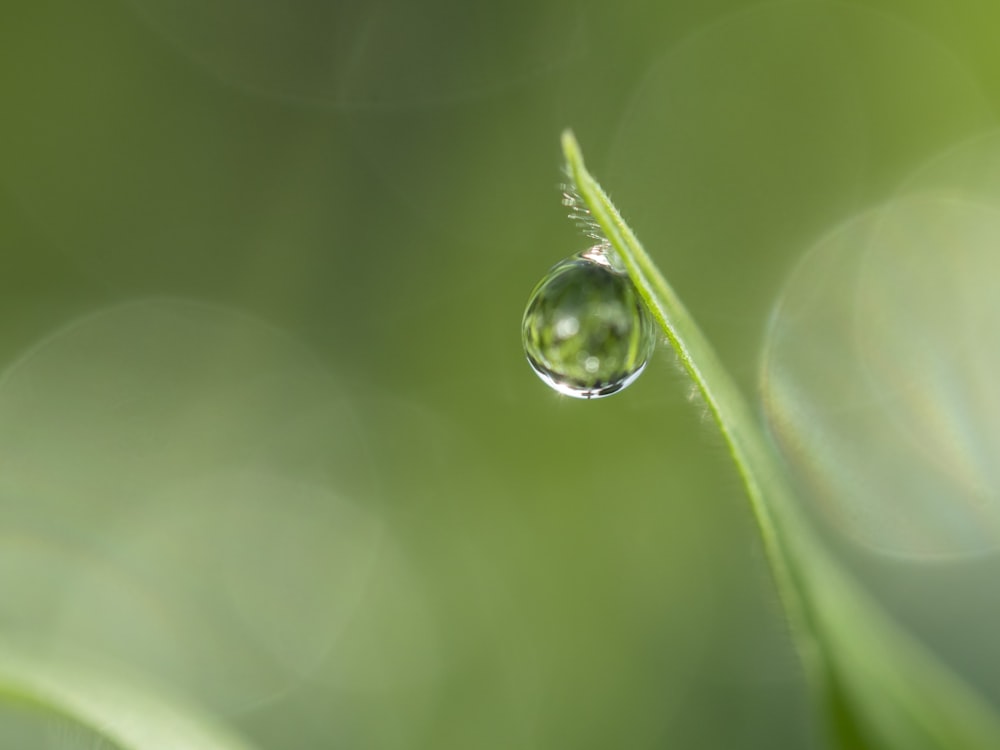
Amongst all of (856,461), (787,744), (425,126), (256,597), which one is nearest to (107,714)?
(787,744)

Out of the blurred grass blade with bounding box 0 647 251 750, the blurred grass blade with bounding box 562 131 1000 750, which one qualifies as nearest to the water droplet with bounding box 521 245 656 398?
the blurred grass blade with bounding box 562 131 1000 750

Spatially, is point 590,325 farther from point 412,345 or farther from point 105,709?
point 412,345

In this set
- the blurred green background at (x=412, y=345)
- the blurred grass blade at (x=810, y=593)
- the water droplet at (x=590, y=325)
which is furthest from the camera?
the blurred green background at (x=412, y=345)

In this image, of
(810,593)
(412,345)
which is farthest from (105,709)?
(412,345)

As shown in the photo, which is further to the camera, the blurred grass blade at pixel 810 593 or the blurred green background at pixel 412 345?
the blurred green background at pixel 412 345

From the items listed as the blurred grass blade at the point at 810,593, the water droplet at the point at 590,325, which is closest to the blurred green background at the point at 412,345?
the water droplet at the point at 590,325

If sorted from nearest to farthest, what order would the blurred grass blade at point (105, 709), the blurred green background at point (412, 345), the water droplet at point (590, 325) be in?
the blurred grass blade at point (105, 709) < the water droplet at point (590, 325) < the blurred green background at point (412, 345)

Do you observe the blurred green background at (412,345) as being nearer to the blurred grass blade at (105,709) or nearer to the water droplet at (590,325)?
the water droplet at (590,325)
